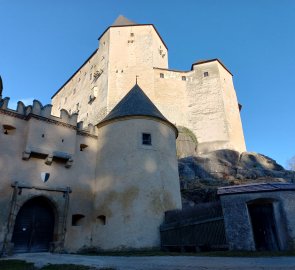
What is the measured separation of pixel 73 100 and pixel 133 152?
3303cm

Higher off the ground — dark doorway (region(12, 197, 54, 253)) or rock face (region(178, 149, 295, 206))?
rock face (region(178, 149, 295, 206))

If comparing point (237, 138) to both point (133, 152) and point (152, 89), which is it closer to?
point (152, 89)

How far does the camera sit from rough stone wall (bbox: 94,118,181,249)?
42.1 feet

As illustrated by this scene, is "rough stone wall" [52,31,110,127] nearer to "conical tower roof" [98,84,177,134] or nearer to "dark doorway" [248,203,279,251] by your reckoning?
"conical tower roof" [98,84,177,134]

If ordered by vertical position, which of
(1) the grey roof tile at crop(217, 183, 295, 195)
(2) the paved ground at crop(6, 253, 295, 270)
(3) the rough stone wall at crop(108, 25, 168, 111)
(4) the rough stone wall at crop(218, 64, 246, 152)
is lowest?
(2) the paved ground at crop(6, 253, 295, 270)

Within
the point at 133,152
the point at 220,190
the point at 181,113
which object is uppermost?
the point at 181,113

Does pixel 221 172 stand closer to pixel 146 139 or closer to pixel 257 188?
pixel 146 139

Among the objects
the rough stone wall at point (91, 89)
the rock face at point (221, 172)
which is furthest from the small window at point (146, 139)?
the rough stone wall at point (91, 89)

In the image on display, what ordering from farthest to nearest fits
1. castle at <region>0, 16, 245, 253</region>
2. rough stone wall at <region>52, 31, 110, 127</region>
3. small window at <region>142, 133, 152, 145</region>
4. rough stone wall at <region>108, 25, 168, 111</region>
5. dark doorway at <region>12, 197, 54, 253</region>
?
1. rough stone wall at <region>52, 31, 110, 127</region>
2. rough stone wall at <region>108, 25, 168, 111</region>
3. small window at <region>142, 133, 152, 145</region>
4. castle at <region>0, 16, 245, 253</region>
5. dark doorway at <region>12, 197, 54, 253</region>

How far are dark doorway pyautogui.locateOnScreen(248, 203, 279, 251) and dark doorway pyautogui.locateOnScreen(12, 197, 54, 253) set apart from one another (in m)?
9.12

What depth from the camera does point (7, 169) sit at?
12.0 m

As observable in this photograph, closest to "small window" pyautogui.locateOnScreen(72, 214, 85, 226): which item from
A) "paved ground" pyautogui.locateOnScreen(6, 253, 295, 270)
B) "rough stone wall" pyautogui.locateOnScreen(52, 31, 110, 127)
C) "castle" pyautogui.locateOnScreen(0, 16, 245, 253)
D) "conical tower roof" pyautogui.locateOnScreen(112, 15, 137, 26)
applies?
"castle" pyautogui.locateOnScreen(0, 16, 245, 253)

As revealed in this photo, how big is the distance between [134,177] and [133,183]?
32 cm

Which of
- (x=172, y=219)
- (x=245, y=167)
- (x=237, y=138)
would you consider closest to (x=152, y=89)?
(x=237, y=138)
